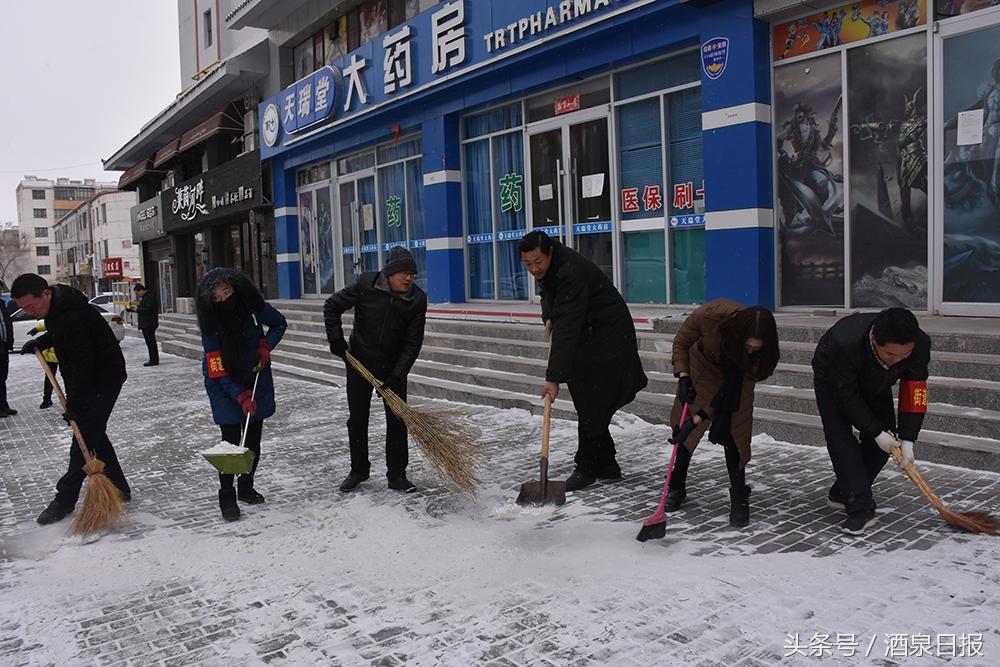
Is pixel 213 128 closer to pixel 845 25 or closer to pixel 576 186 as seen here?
pixel 576 186

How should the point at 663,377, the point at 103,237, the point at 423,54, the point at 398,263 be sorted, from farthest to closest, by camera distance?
the point at 103,237 → the point at 423,54 → the point at 663,377 → the point at 398,263

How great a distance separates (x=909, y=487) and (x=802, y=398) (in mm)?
1454

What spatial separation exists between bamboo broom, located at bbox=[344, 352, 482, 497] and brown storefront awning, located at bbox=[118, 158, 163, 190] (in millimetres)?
25039

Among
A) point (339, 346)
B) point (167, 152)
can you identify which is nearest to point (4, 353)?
point (339, 346)

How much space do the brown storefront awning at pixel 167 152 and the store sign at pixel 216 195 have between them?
0.98 meters

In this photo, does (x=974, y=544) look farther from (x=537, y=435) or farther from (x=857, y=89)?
(x=857, y=89)

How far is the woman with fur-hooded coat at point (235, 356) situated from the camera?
5.01 m

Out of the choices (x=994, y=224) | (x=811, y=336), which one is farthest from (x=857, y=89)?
(x=811, y=336)

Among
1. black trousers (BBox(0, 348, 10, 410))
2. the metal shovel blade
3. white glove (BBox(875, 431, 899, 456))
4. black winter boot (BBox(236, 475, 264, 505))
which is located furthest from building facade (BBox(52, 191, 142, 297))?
white glove (BBox(875, 431, 899, 456))

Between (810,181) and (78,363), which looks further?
(810,181)

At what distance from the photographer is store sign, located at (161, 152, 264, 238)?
19.5 m

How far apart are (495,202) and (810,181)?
5567mm

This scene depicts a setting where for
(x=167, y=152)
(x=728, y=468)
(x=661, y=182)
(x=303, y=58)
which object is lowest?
(x=728, y=468)

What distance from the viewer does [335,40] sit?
1719 centimetres
